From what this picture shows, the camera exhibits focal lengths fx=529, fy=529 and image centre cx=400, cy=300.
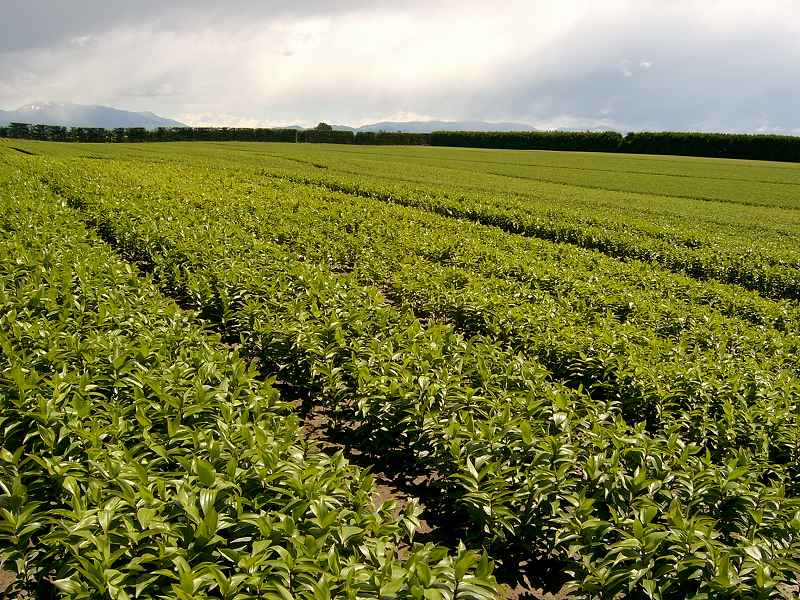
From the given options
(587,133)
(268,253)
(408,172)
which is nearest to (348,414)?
(268,253)

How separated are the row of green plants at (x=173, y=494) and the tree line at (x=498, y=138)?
84.1m

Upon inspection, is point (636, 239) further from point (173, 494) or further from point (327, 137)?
point (327, 137)

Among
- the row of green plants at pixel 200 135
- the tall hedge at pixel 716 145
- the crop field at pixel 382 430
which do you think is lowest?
the crop field at pixel 382 430

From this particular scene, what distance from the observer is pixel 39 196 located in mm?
14828

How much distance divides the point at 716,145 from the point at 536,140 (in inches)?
1019

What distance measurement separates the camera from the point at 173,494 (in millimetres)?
3244

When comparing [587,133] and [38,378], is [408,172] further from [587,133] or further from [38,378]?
[587,133]

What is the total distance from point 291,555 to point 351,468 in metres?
1.11

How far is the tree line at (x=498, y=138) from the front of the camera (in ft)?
232

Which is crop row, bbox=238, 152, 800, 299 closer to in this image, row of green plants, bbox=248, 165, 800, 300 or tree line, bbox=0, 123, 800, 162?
row of green plants, bbox=248, 165, 800, 300

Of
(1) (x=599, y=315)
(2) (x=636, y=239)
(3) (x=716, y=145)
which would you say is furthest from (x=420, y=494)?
(3) (x=716, y=145)

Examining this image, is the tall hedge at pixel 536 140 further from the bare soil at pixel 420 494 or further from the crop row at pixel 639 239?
the bare soil at pixel 420 494

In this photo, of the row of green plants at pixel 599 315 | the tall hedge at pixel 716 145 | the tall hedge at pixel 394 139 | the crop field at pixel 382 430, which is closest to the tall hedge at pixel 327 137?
the tall hedge at pixel 394 139

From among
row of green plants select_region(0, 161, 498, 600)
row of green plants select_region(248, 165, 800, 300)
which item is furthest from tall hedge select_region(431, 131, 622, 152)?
row of green plants select_region(0, 161, 498, 600)
